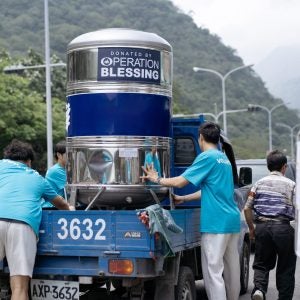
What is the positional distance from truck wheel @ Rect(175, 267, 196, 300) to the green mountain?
229 ft

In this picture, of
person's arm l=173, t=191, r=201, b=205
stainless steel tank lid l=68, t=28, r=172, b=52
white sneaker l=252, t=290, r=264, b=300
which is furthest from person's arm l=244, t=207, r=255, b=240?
stainless steel tank lid l=68, t=28, r=172, b=52

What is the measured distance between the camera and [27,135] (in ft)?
117

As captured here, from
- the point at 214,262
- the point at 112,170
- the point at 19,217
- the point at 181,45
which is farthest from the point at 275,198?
the point at 181,45

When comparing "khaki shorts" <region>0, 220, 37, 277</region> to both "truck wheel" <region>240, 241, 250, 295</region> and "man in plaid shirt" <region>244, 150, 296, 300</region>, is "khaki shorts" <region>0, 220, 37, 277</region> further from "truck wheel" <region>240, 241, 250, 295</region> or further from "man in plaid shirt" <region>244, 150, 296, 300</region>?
"truck wheel" <region>240, 241, 250, 295</region>

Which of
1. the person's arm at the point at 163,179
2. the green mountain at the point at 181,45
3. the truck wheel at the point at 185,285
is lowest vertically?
the truck wheel at the point at 185,285

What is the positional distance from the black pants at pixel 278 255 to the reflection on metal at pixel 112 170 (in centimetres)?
138

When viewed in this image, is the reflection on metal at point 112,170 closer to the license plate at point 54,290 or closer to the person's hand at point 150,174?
the person's hand at point 150,174

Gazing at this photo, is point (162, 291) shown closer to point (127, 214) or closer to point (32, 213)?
point (127, 214)

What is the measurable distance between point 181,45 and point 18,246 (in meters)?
121

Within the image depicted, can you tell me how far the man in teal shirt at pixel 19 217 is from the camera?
5.98 metres

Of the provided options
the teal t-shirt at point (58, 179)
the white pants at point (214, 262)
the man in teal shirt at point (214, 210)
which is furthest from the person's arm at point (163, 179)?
the teal t-shirt at point (58, 179)

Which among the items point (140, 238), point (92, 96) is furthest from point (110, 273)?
point (92, 96)

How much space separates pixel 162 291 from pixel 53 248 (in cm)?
104

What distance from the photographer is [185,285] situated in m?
6.77
